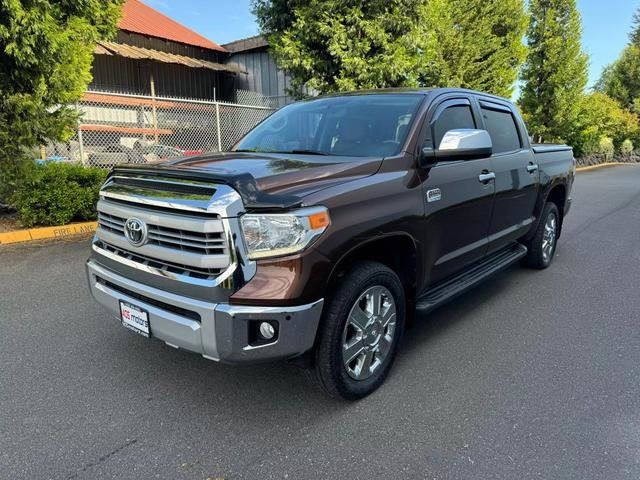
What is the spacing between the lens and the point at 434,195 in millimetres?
3289

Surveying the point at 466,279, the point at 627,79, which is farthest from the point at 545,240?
the point at 627,79

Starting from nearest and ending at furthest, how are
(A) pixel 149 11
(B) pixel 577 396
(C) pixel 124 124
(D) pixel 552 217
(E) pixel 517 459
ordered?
(E) pixel 517 459 < (B) pixel 577 396 < (D) pixel 552 217 < (C) pixel 124 124 < (A) pixel 149 11

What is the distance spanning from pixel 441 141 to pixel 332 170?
985 millimetres

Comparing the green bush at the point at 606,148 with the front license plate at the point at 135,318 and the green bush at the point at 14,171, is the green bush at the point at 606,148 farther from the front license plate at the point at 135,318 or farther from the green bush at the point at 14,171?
the front license plate at the point at 135,318

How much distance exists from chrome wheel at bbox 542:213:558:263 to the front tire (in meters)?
3.20

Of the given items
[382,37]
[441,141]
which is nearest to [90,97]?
[382,37]

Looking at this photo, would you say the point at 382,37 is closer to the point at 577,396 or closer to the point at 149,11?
the point at 577,396

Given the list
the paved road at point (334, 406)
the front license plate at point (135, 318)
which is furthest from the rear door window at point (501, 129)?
the front license plate at point (135, 318)

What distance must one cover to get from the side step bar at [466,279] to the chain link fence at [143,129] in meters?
6.58

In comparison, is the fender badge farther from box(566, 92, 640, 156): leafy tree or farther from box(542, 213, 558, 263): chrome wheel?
box(566, 92, 640, 156): leafy tree

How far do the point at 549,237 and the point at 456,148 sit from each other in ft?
10.3

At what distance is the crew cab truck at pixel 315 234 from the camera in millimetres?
2402

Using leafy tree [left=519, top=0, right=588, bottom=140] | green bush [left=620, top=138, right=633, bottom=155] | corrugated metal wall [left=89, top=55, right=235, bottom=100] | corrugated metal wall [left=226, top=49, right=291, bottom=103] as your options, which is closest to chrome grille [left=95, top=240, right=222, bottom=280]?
corrugated metal wall [left=89, top=55, right=235, bottom=100]

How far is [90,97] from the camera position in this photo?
925 centimetres
